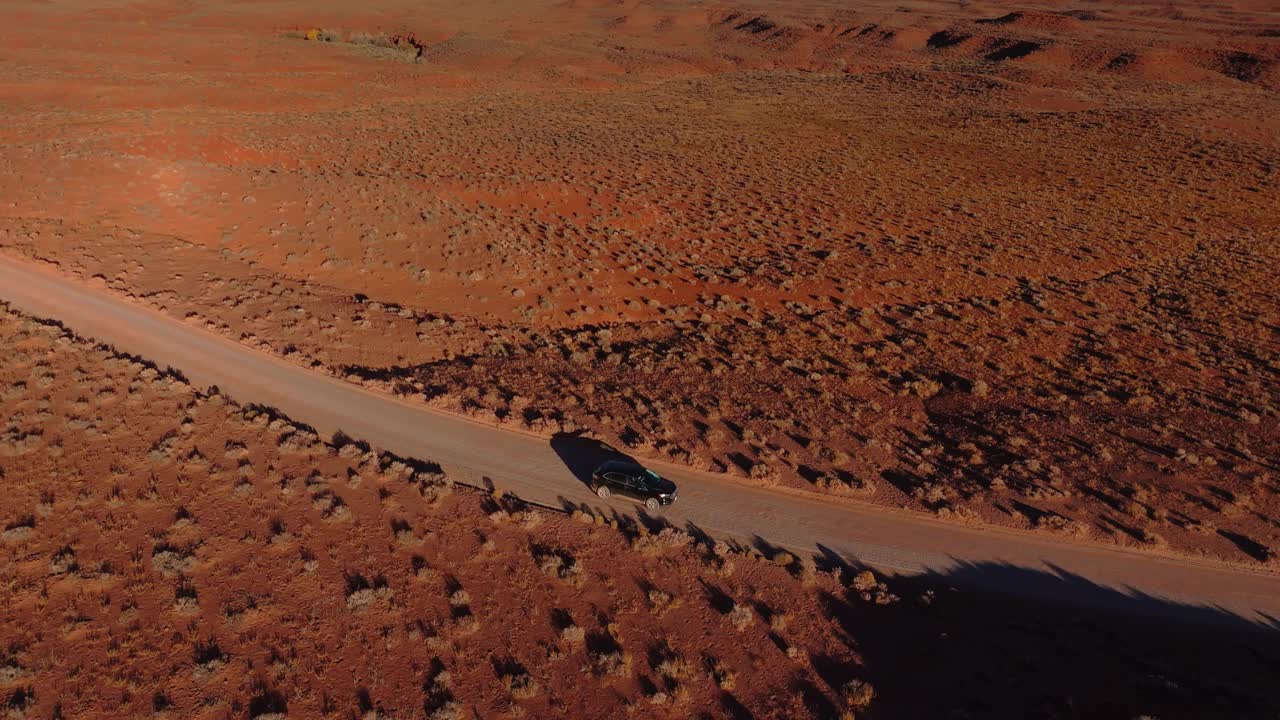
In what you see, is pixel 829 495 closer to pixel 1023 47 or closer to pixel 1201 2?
pixel 1023 47

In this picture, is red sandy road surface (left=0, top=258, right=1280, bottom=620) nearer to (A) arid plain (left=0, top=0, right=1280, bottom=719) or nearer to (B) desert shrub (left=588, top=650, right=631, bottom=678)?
(A) arid plain (left=0, top=0, right=1280, bottom=719)

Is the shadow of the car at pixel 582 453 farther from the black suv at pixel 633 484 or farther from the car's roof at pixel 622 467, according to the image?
the black suv at pixel 633 484

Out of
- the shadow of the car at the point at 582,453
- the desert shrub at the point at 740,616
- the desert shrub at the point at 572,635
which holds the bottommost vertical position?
the desert shrub at the point at 740,616

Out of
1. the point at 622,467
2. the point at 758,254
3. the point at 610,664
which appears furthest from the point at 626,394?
the point at 758,254

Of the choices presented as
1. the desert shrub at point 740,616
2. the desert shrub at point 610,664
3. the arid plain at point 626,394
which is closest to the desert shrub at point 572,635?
the arid plain at point 626,394

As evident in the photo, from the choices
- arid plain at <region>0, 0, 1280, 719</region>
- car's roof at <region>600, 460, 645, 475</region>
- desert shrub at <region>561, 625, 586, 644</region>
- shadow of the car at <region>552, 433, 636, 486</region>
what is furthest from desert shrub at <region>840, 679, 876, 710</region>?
shadow of the car at <region>552, 433, 636, 486</region>

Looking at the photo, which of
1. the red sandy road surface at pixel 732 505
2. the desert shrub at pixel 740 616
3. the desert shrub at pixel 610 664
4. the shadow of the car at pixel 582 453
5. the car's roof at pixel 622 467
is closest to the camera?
the desert shrub at pixel 610 664

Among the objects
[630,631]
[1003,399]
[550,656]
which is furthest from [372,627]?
[1003,399]
